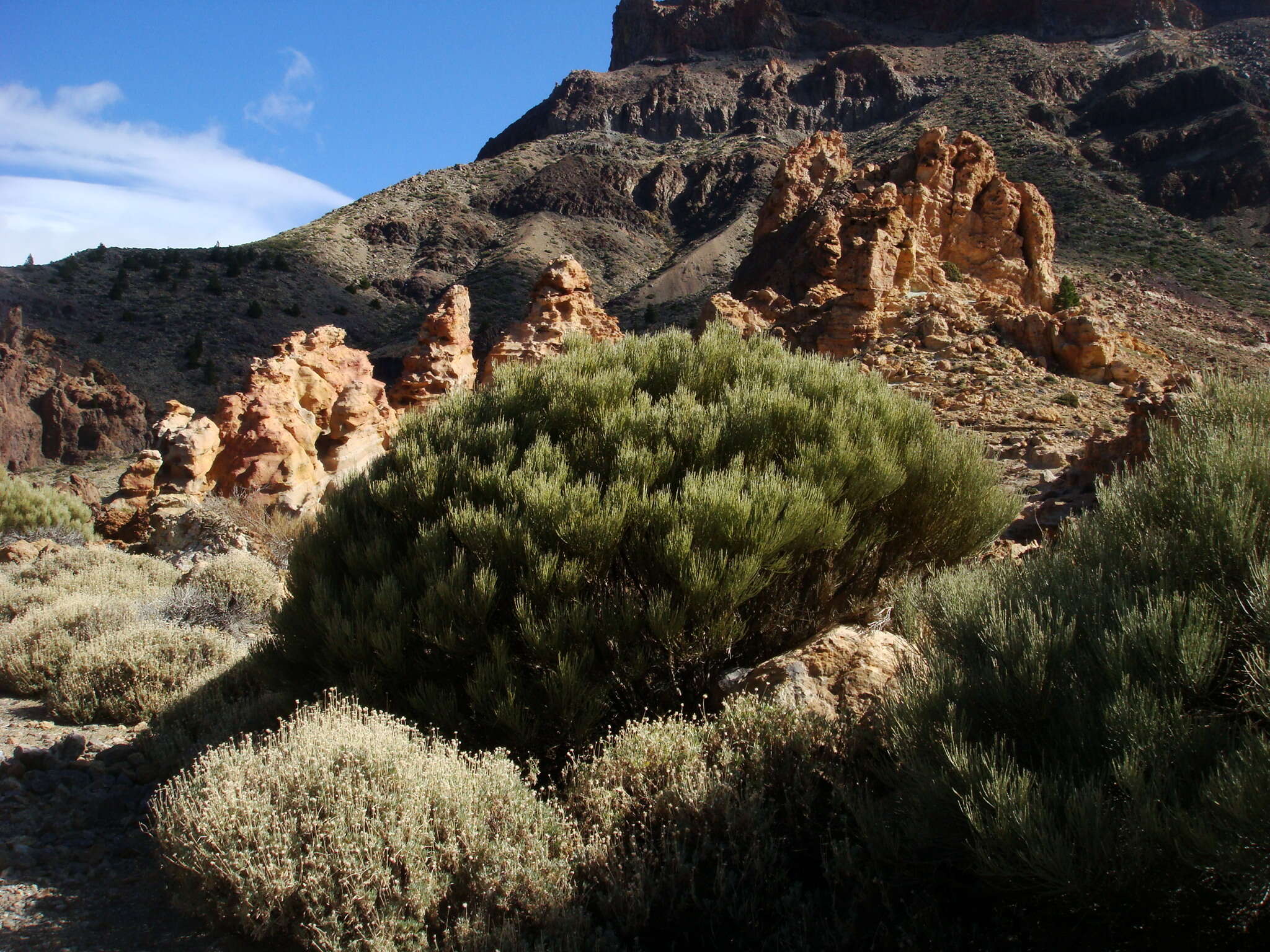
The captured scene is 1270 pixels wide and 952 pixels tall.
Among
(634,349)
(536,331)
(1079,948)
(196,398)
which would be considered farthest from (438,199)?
(1079,948)

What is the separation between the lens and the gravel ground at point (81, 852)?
3.71m

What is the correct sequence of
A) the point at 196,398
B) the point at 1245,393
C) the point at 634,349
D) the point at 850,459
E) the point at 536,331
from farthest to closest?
the point at 196,398
the point at 536,331
the point at 634,349
the point at 850,459
the point at 1245,393

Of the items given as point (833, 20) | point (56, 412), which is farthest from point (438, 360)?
point (833, 20)

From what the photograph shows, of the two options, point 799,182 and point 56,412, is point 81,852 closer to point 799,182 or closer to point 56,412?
point 56,412

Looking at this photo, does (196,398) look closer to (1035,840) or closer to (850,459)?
(850,459)

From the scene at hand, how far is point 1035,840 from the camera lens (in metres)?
2.54

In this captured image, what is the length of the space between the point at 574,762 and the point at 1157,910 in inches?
101

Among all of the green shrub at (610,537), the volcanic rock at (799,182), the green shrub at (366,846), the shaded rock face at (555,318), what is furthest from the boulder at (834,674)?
the volcanic rock at (799,182)

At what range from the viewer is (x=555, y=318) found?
1714cm

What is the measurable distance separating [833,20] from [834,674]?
12184cm

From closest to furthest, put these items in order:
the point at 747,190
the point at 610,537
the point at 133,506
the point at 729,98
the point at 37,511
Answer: the point at 610,537 → the point at 133,506 → the point at 37,511 → the point at 747,190 → the point at 729,98

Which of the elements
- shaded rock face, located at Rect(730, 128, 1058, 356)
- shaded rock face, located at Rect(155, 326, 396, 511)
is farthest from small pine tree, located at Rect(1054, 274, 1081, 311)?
shaded rock face, located at Rect(155, 326, 396, 511)

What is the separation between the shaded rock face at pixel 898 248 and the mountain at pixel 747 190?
7.03 metres

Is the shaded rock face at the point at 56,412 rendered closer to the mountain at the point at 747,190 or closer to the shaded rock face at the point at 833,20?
the mountain at the point at 747,190
